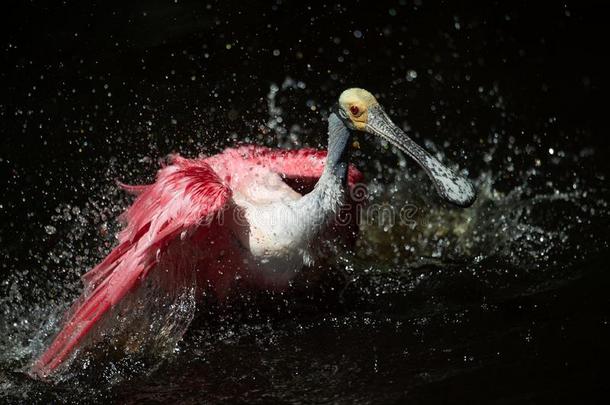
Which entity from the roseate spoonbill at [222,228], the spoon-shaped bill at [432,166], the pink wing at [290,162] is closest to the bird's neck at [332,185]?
the roseate spoonbill at [222,228]

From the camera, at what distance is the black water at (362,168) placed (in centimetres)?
369

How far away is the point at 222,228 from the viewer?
4.17m

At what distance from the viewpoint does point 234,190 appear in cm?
463

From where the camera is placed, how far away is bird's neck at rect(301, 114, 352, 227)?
13.7 feet

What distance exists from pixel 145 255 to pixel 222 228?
1.52 ft

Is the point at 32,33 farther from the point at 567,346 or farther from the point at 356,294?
the point at 567,346

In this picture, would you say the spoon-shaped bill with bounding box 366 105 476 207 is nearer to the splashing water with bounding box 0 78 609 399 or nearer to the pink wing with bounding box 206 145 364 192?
the splashing water with bounding box 0 78 609 399

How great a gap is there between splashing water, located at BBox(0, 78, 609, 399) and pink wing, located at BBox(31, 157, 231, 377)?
14cm

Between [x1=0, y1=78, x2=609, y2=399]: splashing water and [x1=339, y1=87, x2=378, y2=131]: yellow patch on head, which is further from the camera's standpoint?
[x1=339, y1=87, x2=378, y2=131]: yellow patch on head

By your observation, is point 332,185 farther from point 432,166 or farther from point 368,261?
point 368,261

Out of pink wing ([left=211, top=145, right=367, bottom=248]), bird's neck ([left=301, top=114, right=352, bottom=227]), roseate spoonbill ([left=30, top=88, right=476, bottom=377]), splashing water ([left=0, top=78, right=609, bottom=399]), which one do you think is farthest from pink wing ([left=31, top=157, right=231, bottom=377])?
pink wing ([left=211, top=145, right=367, bottom=248])

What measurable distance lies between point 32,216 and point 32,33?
214cm

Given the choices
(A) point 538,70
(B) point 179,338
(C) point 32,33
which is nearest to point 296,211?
(B) point 179,338

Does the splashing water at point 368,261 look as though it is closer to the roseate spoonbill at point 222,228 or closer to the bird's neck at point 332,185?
the roseate spoonbill at point 222,228
